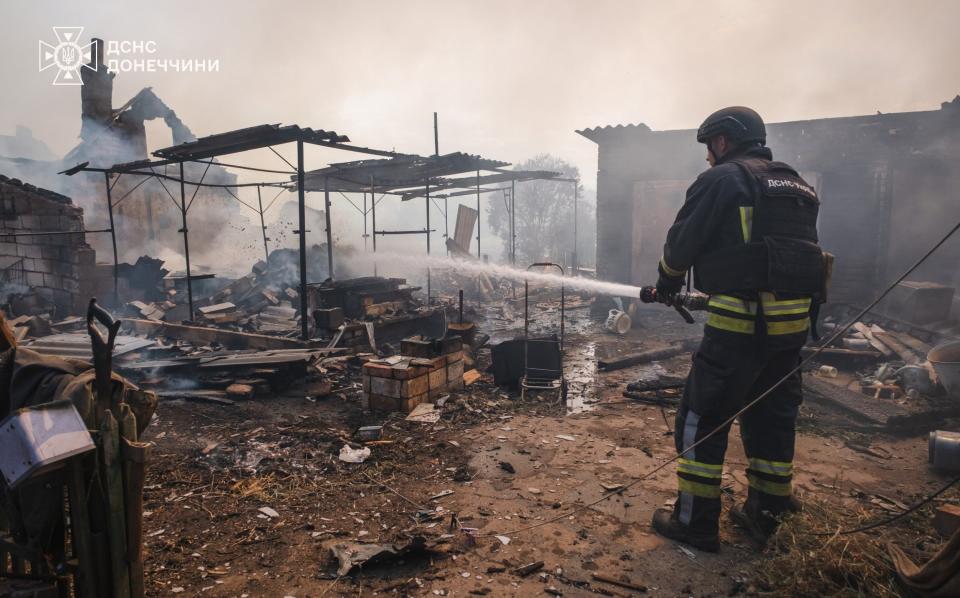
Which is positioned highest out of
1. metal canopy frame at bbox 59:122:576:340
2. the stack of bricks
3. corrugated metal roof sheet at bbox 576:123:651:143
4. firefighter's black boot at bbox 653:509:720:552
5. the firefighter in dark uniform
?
corrugated metal roof sheet at bbox 576:123:651:143

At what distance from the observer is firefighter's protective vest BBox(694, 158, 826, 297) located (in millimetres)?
2982

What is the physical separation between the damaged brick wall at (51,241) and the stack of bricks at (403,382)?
35.6ft

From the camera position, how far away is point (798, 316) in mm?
3074

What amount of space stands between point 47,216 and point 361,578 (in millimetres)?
14412

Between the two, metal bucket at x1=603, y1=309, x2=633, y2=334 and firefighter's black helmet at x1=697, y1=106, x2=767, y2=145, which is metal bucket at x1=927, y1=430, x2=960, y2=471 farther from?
metal bucket at x1=603, y1=309, x2=633, y2=334

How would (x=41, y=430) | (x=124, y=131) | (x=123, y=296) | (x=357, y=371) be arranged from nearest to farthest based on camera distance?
(x=41, y=430) → (x=357, y=371) → (x=123, y=296) → (x=124, y=131)

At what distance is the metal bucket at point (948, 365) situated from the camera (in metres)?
6.14

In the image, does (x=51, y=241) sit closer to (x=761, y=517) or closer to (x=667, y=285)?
(x=667, y=285)

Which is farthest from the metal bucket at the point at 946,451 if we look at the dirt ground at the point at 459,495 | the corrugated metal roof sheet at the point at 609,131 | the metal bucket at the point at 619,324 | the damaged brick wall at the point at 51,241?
the damaged brick wall at the point at 51,241

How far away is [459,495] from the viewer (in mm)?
4008

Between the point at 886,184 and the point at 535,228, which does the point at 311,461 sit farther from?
the point at 535,228

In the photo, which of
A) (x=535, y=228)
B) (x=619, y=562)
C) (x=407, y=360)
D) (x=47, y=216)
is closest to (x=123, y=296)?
(x=47, y=216)

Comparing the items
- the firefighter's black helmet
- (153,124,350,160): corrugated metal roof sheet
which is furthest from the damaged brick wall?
the firefighter's black helmet

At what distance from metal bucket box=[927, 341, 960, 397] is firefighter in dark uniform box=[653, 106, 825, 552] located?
15.1 ft
